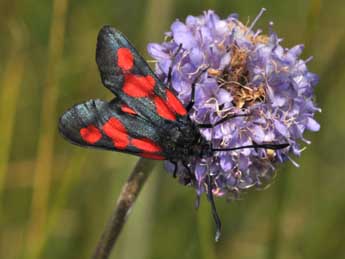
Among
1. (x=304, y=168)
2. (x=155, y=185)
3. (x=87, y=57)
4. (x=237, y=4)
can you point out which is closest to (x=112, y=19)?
(x=87, y=57)

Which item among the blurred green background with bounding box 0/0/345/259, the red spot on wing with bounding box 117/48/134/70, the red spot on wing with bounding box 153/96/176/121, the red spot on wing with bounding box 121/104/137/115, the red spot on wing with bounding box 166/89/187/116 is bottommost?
the blurred green background with bounding box 0/0/345/259

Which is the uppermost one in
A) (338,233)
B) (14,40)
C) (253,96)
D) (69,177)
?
(253,96)

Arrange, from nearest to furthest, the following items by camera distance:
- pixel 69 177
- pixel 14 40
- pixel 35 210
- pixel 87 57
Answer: pixel 69 177 → pixel 35 210 → pixel 14 40 → pixel 87 57

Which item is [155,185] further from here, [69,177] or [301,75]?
[301,75]

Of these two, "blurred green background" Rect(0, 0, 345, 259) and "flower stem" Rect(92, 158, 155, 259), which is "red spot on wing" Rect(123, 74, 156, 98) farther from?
"blurred green background" Rect(0, 0, 345, 259)

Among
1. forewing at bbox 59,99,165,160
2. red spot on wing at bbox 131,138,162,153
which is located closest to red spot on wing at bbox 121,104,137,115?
forewing at bbox 59,99,165,160

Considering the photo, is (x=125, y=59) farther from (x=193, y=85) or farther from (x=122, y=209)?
(x=122, y=209)

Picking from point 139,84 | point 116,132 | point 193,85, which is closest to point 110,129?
point 116,132
